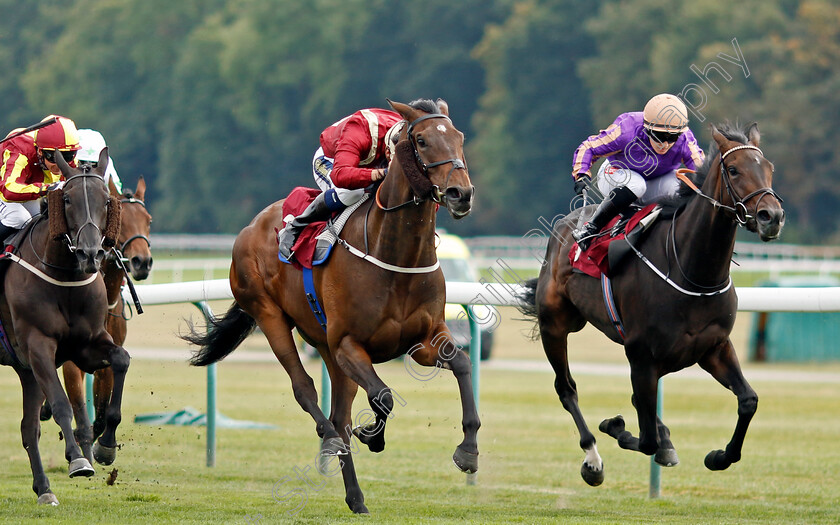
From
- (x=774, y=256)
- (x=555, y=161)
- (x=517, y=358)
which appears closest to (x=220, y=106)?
(x=555, y=161)

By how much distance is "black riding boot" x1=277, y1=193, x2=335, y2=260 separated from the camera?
702 cm

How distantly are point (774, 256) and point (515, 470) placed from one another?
22.0 metres

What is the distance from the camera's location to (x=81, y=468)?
6414mm

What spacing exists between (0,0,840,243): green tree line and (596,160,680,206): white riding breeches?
29.4 metres

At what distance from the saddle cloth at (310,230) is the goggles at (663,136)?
1.57 metres

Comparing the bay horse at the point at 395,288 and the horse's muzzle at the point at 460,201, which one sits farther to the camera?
the bay horse at the point at 395,288

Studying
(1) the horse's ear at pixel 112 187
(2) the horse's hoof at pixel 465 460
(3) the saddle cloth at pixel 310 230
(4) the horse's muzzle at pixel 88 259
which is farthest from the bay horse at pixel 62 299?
(2) the horse's hoof at pixel 465 460

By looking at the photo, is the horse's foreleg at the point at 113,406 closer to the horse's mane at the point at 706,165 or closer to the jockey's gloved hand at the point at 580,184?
Result: the jockey's gloved hand at the point at 580,184

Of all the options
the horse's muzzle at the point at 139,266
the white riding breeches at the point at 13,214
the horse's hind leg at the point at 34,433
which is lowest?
the horse's hind leg at the point at 34,433

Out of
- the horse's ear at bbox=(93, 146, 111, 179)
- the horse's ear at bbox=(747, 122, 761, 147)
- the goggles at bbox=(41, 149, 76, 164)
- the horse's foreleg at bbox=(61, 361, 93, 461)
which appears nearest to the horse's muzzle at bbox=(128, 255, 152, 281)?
the horse's foreleg at bbox=(61, 361, 93, 461)

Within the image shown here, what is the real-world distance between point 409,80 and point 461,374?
158 feet

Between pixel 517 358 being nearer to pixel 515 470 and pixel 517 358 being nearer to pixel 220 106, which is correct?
pixel 515 470

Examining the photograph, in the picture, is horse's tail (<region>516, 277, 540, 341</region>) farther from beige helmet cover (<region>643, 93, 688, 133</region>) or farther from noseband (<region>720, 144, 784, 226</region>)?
noseband (<region>720, 144, 784, 226</region>)

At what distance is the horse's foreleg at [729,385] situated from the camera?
21.7ft
